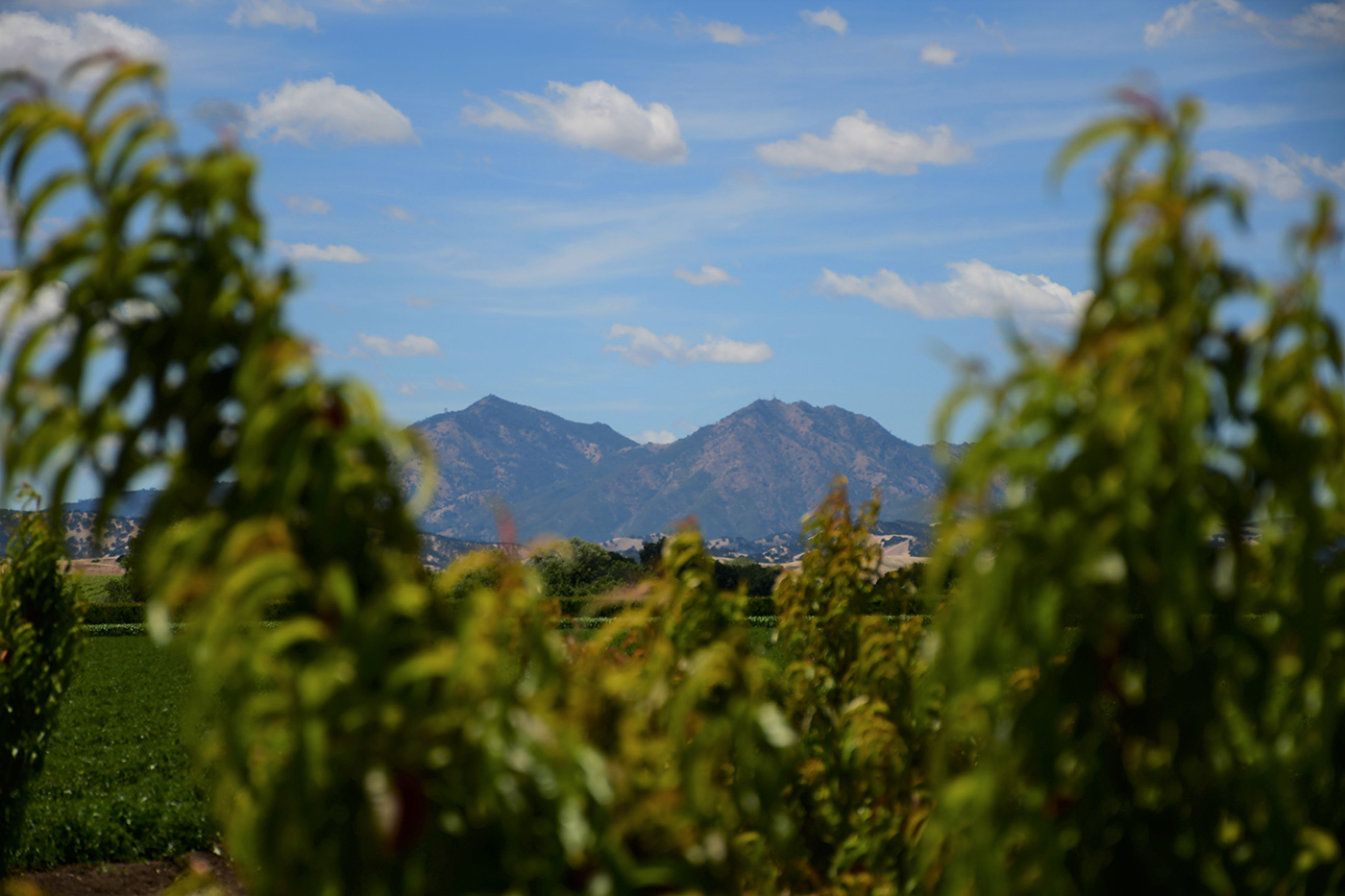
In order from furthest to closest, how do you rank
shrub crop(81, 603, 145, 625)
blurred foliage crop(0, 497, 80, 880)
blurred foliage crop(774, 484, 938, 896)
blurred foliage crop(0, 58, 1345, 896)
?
shrub crop(81, 603, 145, 625) → blurred foliage crop(0, 497, 80, 880) → blurred foliage crop(774, 484, 938, 896) → blurred foliage crop(0, 58, 1345, 896)

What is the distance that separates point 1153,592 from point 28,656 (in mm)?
8898

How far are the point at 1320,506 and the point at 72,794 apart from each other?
48.4ft

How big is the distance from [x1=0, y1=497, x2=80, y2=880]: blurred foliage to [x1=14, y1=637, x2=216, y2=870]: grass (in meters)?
1.43

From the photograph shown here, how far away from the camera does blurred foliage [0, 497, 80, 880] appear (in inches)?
311

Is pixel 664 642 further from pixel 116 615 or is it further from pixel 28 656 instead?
pixel 116 615

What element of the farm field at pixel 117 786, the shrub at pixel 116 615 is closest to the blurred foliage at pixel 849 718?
the farm field at pixel 117 786

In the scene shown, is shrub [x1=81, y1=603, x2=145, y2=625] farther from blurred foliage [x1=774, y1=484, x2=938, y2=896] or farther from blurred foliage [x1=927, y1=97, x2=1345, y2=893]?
blurred foliage [x1=927, y1=97, x2=1345, y2=893]

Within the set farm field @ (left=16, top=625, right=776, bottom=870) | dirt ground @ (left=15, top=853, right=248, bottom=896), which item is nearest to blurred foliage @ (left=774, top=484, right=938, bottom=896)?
farm field @ (left=16, top=625, right=776, bottom=870)

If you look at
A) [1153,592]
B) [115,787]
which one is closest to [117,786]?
[115,787]

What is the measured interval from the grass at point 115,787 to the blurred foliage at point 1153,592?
10.3 metres

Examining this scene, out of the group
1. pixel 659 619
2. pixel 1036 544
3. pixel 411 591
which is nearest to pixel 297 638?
pixel 411 591

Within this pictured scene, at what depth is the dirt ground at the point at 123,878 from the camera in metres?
8.78

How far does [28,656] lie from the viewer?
795cm

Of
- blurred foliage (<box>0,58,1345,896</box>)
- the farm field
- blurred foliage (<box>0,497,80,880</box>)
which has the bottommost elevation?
the farm field
